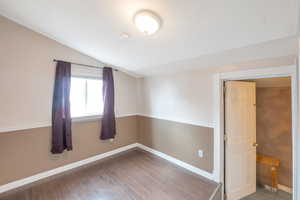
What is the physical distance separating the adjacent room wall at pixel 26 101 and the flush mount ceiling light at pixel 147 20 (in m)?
1.78

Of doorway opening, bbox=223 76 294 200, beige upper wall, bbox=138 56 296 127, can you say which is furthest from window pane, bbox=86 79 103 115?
doorway opening, bbox=223 76 294 200

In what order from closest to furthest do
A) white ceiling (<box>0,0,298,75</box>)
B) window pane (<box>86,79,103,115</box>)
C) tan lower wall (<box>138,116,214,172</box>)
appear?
white ceiling (<box>0,0,298,75</box>) → tan lower wall (<box>138,116,214,172</box>) → window pane (<box>86,79,103,115</box>)

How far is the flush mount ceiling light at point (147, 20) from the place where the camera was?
56.2 inches

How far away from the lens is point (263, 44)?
1526 millimetres

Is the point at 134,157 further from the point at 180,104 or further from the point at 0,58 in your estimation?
the point at 0,58

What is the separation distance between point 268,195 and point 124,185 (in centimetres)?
273

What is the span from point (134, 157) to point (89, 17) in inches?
112

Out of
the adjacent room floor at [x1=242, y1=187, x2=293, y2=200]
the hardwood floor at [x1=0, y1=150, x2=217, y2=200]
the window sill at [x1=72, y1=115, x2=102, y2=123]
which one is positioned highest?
the window sill at [x1=72, y1=115, x2=102, y2=123]

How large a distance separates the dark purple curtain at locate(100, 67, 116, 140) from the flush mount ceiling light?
1.75m

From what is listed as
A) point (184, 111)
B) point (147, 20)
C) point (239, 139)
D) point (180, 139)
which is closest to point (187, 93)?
point (184, 111)

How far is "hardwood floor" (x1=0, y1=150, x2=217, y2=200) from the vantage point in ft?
6.72

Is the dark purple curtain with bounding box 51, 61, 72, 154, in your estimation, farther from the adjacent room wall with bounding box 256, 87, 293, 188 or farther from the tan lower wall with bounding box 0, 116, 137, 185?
the adjacent room wall with bounding box 256, 87, 293, 188

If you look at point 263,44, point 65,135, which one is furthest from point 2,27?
point 263,44

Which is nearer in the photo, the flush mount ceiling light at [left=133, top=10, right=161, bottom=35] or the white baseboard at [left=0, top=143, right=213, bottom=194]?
the flush mount ceiling light at [left=133, top=10, right=161, bottom=35]
